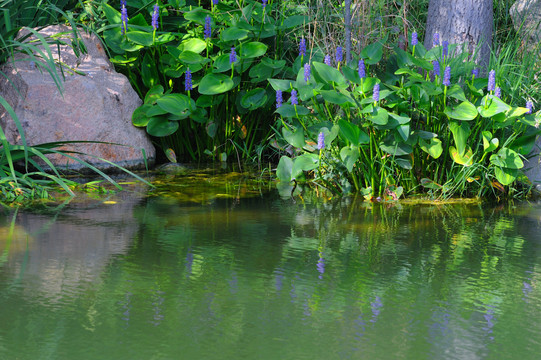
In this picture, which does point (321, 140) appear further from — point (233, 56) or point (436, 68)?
point (233, 56)

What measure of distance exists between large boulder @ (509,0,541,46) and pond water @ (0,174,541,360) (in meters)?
2.46

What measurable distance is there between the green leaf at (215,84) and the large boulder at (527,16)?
256 centimetres

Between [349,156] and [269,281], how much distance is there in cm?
150

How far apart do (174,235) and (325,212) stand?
922mm

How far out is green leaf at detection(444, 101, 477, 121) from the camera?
11.9 feet

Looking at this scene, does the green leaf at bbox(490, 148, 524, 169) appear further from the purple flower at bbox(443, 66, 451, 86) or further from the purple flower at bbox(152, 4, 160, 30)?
the purple flower at bbox(152, 4, 160, 30)

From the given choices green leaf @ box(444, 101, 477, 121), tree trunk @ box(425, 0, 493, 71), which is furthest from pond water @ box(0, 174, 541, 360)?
tree trunk @ box(425, 0, 493, 71)

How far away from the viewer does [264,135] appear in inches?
212

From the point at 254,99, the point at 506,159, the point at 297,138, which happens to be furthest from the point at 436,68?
the point at 254,99

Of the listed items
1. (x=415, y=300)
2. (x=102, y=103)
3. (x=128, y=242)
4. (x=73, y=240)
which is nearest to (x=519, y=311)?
(x=415, y=300)

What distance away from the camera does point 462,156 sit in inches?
148

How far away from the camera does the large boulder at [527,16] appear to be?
Result: 5658 millimetres

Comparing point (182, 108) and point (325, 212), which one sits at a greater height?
point (182, 108)

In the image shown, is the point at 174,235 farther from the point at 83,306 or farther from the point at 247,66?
the point at 247,66
